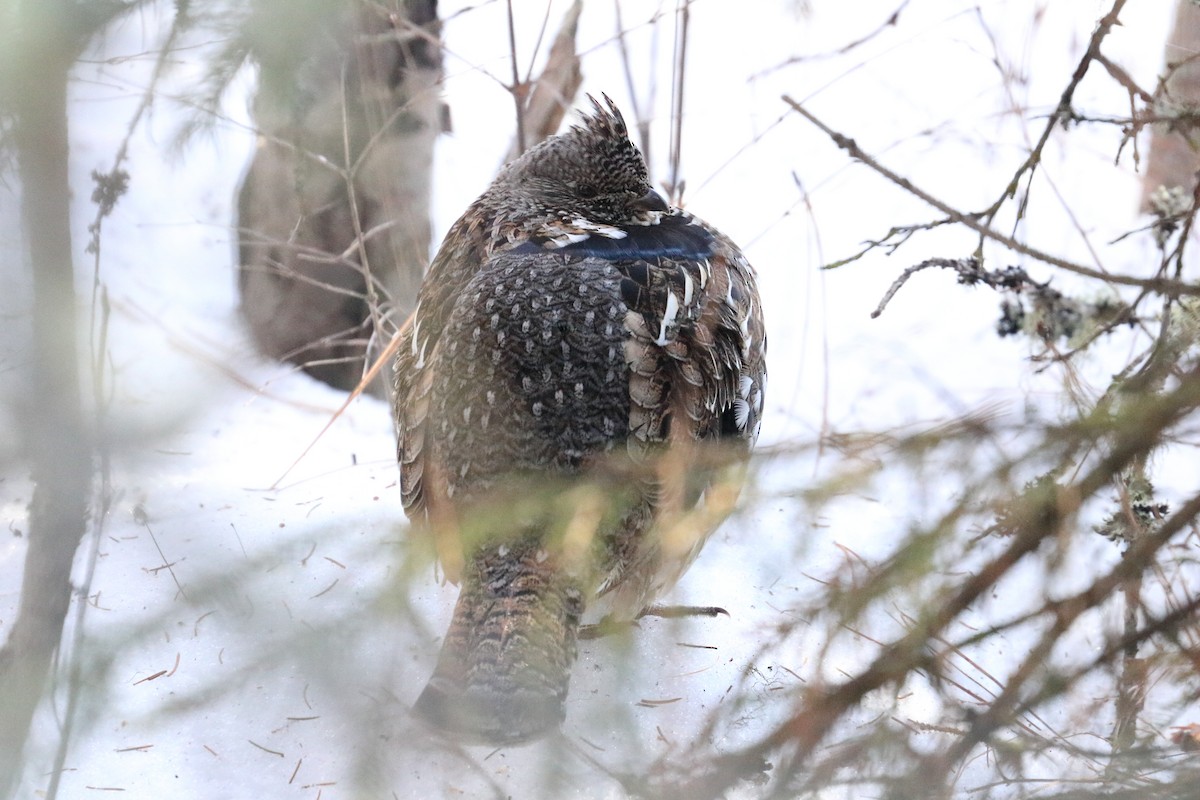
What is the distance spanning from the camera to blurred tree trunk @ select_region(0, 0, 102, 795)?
888mm

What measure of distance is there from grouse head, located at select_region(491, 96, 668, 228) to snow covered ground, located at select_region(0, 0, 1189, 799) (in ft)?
1.78

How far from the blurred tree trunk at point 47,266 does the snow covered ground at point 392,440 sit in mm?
31

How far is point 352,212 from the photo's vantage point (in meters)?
3.83

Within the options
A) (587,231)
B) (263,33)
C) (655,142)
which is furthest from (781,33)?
(263,33)

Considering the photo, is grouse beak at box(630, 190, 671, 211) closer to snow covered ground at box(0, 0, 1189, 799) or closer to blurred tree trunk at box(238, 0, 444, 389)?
snow covered ground at box(0, 0, 1189, 799)

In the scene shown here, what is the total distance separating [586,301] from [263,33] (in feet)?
4.76

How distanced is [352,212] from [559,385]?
6.07 ft

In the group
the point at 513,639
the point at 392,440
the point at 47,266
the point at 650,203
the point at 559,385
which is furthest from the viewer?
the point at 392,440

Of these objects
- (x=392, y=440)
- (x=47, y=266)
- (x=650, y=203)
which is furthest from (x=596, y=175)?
(x=47, y=266)

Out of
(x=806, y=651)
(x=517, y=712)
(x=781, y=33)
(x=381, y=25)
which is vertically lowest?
(x=806, y=651)

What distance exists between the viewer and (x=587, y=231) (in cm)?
286

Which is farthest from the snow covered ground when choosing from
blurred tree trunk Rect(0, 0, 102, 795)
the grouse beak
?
the grouse beak

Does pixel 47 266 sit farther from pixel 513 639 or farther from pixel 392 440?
pixel 392 440

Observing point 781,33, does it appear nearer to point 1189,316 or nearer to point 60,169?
point 1189,316
